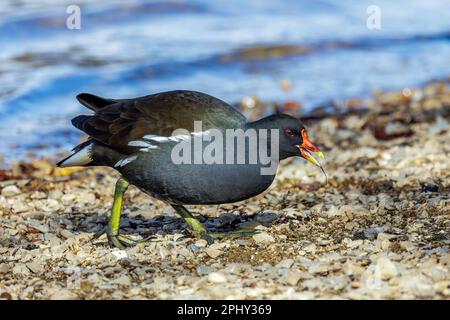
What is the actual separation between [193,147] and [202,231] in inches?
30.5

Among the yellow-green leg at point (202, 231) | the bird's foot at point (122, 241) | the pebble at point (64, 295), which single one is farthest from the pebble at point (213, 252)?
the pebble at point (64, 295)

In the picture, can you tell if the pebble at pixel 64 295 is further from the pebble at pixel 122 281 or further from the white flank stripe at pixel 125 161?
the white flank stripe at pixel 125 161

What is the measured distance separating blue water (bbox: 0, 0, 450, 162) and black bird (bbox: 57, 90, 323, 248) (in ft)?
13.1

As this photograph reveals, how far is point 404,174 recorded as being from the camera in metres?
7.49

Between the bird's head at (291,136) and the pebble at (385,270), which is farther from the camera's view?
the bird's head at (291,136)

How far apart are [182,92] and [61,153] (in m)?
4.18

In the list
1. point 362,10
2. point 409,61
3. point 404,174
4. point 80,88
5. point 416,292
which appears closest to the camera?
point 416,292

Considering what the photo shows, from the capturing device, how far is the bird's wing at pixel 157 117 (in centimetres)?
579

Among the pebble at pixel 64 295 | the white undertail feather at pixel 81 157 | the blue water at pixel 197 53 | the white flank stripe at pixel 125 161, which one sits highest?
the blue water at pixel 197 53

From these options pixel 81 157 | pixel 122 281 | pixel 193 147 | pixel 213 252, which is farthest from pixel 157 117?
pixel 122 281

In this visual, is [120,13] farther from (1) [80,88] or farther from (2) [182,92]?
(2) [182,92]

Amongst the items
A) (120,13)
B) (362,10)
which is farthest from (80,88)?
(362,10)

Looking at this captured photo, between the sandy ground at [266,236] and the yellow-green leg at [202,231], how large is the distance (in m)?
0.09

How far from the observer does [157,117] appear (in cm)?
588
